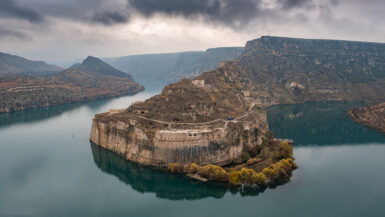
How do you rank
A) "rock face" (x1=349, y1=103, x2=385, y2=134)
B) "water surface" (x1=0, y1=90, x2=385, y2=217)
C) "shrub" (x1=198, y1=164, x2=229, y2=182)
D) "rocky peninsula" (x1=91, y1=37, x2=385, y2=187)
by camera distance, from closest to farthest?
"water surface" (x1=0, y1=90, x2=385, y2=217), "shrub" (x1=198, y1=164, x2=229, y2=182), "rocky peninsula" (x1=91, y1=37, x2=385, y2=187), "rock face" (x1=349, y1=103, x2=385, y2=134)

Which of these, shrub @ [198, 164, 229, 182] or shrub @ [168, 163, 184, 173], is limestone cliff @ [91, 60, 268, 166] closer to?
shrub @ [168, 163, 184, 173]

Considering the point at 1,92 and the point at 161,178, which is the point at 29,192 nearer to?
the point at 161,178

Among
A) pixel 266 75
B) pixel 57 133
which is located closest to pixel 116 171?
pixel 57 133

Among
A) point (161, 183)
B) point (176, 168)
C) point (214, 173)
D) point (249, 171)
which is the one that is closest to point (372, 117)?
point (249, 171)

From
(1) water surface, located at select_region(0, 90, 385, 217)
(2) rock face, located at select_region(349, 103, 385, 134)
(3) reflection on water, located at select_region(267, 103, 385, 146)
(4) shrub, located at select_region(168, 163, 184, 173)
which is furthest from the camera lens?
(2) rock face, located at select_region(349, 103, 385, 134)

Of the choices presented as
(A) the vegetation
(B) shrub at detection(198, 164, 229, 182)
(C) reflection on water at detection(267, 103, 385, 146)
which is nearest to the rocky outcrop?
(A) the vegetation
